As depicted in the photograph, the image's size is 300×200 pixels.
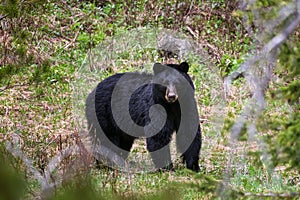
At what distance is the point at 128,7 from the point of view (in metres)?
13.8

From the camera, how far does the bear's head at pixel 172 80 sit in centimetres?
662

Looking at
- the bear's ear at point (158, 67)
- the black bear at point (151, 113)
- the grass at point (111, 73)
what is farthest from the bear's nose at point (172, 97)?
the grass at point (111, 73)

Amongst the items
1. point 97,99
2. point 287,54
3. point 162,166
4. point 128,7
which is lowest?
Result: point 162,166

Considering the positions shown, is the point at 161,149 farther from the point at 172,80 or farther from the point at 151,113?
the point at 172,80

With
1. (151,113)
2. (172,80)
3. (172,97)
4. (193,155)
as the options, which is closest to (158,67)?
(172,80)

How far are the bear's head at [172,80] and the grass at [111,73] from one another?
2.54 feet

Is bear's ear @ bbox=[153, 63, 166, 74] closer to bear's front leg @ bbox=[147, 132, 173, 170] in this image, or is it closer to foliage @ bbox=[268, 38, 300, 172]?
bear's front leg @ bbox=[147, 132, 173, 170]

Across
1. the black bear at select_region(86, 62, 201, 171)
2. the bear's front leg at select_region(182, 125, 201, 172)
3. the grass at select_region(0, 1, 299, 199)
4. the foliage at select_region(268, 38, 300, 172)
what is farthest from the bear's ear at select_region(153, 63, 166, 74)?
the foliage at select_region(268, 38, 300, 172)

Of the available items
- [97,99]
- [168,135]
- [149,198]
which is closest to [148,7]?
[97,99]

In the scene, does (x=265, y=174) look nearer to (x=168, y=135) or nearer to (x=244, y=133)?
(x=168, y=135)

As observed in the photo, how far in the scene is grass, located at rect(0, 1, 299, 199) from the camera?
20.0ft

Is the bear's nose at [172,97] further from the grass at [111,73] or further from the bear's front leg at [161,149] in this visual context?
the grass at [111,73]

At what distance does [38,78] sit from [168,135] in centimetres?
209

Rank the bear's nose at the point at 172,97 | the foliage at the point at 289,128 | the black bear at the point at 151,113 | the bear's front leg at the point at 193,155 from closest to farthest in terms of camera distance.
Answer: the foliage at the point at 289,128, the bear's nose at the point at 172,97, the black bear at the point at 151,113, the bear's front leg at the point at 193,155
